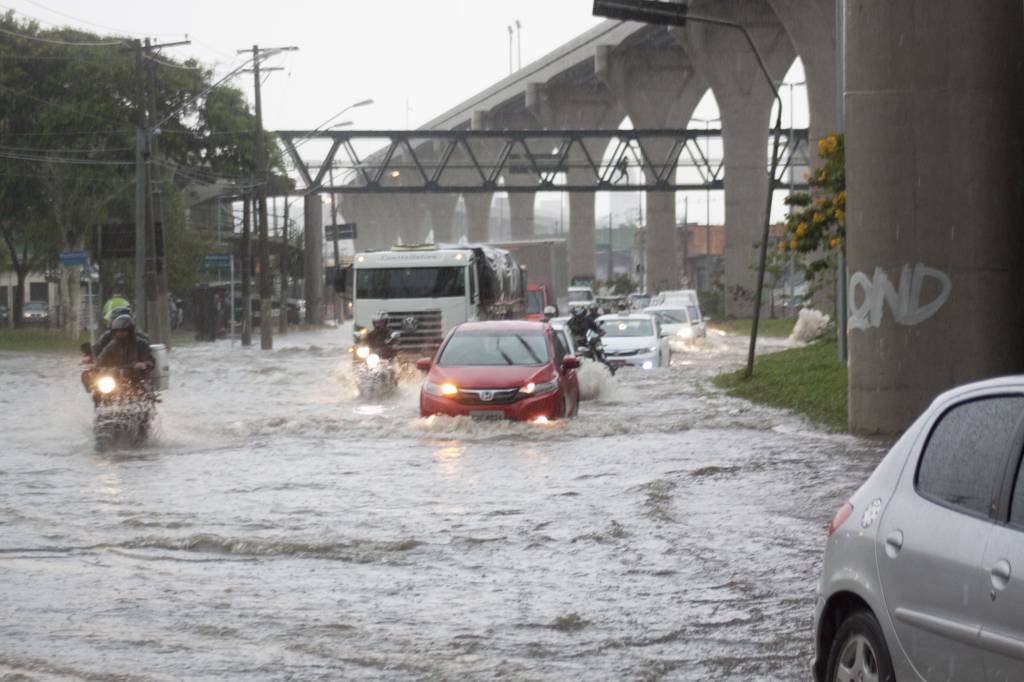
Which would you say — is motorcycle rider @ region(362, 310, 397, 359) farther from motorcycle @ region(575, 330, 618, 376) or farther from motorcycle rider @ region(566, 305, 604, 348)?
motorcycle rider @ region(566, 305, 604, 348)

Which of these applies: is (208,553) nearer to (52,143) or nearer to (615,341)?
(615,341)

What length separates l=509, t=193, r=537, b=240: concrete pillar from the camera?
103188mm

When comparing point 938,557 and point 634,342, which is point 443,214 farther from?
point 938,557

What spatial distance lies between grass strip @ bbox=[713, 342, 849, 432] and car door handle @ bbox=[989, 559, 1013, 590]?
17511mm

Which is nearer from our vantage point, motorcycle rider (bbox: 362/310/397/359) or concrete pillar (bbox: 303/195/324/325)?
motorcycle rider (bbox: 362/310/397/359)

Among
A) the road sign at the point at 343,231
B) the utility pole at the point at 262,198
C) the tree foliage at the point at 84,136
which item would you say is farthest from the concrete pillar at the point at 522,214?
the utility pole at the point at 262,198

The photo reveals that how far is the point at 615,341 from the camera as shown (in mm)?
41188

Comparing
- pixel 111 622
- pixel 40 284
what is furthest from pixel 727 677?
pixel 40 284

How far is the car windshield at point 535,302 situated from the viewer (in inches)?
2254

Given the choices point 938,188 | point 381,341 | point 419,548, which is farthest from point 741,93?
point 419,548

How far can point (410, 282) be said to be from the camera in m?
37.6

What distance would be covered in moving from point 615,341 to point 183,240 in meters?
38.0

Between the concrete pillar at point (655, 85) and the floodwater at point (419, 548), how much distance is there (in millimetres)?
57306

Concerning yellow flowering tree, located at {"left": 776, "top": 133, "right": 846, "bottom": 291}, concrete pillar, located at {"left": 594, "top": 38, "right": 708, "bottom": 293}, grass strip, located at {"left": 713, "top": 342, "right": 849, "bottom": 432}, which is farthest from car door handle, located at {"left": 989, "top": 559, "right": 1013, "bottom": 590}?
concrete pillar, located at {"left": 594, "top": 38, "right": 708, "bottom": 293}
